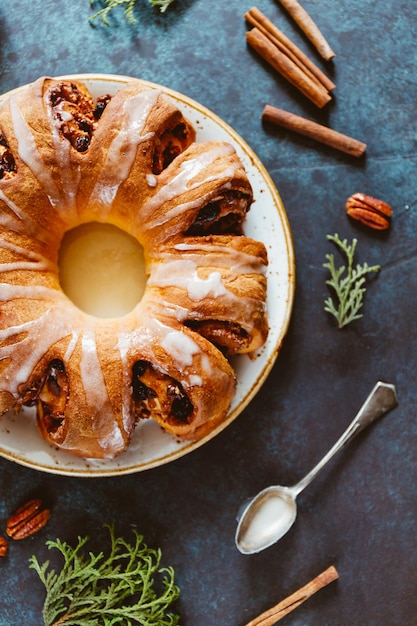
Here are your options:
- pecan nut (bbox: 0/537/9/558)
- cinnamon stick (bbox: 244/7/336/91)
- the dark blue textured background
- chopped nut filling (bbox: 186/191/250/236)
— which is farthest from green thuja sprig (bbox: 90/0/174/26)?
pecan nut (bbox: 0/537/9/558)

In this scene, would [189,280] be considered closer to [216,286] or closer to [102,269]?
[216,286]

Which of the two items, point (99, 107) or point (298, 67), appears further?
point (298, 67)

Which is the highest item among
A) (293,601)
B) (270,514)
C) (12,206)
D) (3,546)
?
(12,206)

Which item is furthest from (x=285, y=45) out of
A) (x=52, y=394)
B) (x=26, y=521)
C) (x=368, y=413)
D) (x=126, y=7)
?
(x=26, y=521)

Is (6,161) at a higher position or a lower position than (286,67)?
higher

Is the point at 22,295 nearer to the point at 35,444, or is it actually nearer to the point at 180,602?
the point at 35,444

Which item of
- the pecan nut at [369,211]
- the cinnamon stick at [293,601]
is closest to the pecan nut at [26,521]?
the cinnamon stick at [293,601]

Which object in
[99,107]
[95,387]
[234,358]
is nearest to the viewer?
[95,387]
